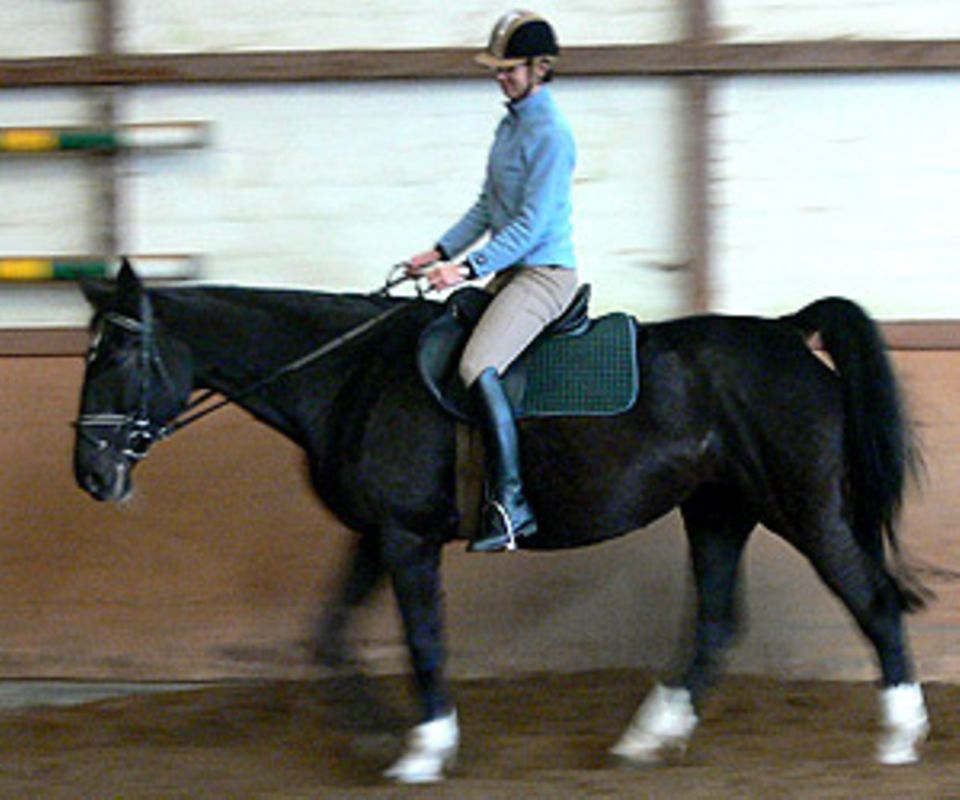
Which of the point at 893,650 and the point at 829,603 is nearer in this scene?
the point at 893,650

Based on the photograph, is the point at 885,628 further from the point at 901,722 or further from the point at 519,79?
the point at 519,79

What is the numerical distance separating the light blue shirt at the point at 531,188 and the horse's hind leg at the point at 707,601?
41.4 inches

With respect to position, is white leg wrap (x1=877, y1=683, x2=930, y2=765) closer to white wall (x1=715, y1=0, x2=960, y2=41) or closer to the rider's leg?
the rider's leg

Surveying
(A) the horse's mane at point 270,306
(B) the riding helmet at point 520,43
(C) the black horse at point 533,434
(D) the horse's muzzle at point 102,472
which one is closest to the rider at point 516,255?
(B) the riding helmet at point 520,43

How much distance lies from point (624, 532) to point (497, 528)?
1.69 feet

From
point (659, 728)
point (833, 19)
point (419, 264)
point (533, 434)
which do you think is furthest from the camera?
point (833, 19)

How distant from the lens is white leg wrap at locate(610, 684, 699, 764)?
233 inches

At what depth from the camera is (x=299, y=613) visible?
7.17m

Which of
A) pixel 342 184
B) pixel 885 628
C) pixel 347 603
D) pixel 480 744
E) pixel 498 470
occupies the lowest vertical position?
pixel 480 744

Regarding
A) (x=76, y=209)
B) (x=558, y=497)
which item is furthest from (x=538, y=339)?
(x=76, y=209)

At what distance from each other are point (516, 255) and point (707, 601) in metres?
1.45

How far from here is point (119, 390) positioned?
18.0 feet

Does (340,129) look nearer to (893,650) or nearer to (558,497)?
(558,497)

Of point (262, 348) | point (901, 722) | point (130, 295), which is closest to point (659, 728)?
point (901, 722)
